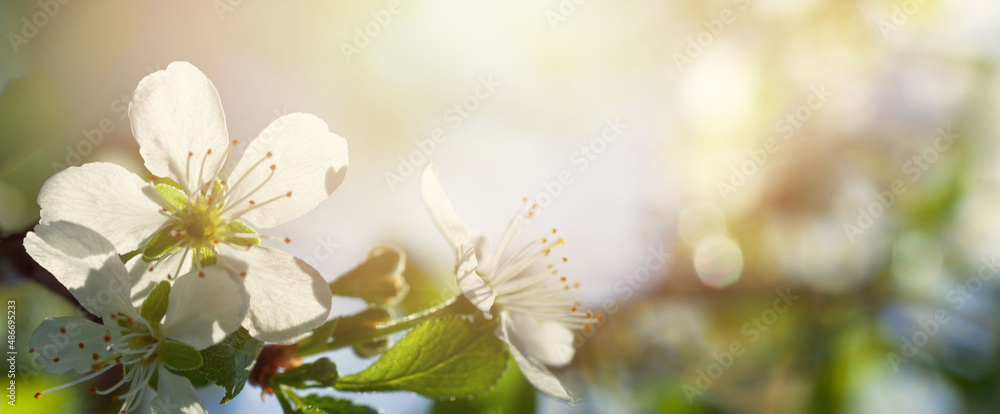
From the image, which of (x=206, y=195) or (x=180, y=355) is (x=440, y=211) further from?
(x=180, y=355)

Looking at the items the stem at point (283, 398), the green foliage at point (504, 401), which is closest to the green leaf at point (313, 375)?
the stem at point (283, 398)

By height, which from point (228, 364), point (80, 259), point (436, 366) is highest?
point (80, 259)

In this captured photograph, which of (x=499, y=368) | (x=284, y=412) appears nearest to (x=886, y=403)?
(x=499, y=368)

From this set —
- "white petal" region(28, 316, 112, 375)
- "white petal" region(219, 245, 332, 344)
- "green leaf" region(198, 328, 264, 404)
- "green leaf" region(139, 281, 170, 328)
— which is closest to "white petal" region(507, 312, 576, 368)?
"white petal" region(219, 245, 332, 344)

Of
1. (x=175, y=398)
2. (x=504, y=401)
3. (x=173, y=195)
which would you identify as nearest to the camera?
(x=175, y=398)

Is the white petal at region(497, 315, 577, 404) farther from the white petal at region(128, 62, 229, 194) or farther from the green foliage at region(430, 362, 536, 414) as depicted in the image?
the white petal at region(128, 62, 229, 194)

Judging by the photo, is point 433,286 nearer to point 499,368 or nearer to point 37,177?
point 499,368

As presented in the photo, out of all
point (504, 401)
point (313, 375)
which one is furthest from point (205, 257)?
point (504, 401)
